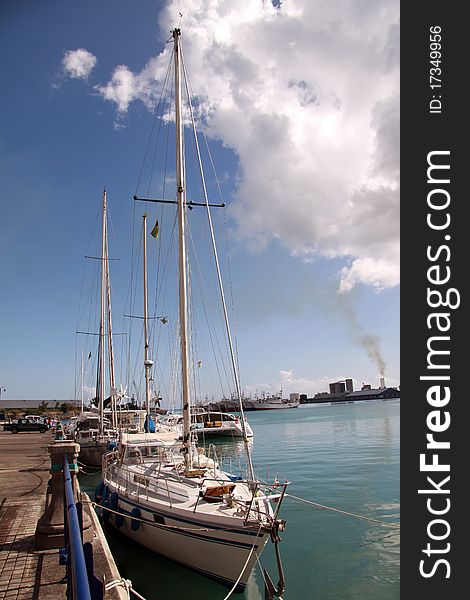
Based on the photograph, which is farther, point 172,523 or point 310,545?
point 310,545

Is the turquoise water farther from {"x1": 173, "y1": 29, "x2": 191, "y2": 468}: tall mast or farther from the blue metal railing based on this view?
the blue metal railing

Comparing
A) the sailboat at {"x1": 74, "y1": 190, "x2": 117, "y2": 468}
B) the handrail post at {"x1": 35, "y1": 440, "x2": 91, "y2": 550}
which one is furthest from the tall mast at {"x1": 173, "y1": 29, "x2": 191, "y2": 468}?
the sailboat at {"x1": 74, "y1": 190, "x2": 117, "y2": 468}

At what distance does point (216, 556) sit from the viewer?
1045 centimetres

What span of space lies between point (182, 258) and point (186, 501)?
821 cm

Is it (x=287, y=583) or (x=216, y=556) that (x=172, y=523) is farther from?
(x=287, y=583)

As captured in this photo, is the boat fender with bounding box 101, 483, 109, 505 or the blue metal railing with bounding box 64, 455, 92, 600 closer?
the blue metal railing with bounding box 64, 455, 92, 600

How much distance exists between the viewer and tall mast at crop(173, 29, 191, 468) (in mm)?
15031

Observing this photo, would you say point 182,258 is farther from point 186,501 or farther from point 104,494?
point 104,494

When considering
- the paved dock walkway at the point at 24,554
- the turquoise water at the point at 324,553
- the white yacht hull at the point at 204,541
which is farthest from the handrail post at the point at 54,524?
the turquoise water at the point at 324,553

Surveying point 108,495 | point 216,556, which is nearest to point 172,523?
point 216,556

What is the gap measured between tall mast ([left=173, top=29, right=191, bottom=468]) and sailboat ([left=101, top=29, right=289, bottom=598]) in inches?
1.3

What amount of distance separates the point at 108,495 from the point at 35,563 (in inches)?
348

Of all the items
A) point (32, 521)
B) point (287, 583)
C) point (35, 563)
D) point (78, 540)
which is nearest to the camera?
point (78, 540)

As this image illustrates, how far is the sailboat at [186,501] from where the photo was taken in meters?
10.1
